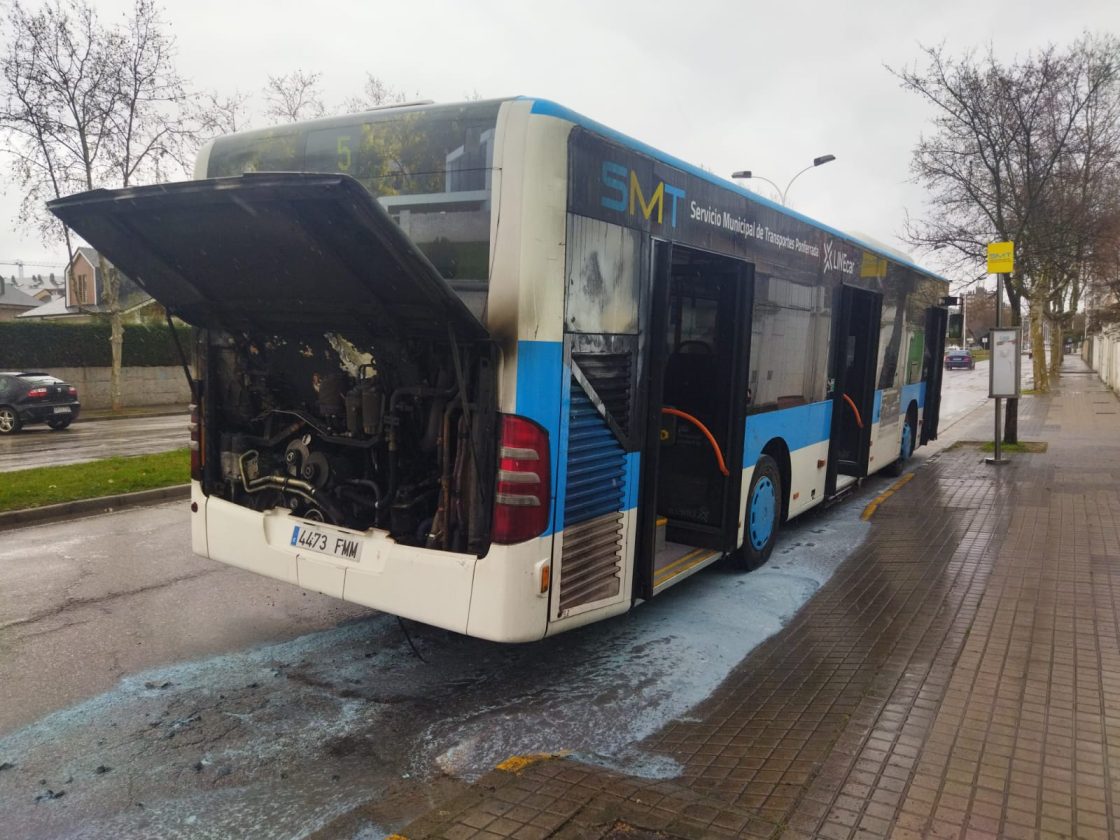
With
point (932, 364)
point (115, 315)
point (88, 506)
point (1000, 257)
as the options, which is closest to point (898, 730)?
point (88, 506)

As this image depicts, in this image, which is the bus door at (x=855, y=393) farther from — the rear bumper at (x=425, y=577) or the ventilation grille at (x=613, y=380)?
the rear bumper at (x=425, y=577)

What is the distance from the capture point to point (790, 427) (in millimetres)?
7309

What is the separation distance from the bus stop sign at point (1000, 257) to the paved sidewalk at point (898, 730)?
6.00m

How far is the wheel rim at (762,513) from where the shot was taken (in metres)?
6.74

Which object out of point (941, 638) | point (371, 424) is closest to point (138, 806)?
point (371, 424)

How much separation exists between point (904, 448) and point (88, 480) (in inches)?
460

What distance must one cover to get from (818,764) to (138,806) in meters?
2.95

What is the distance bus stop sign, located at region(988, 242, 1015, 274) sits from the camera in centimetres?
1211

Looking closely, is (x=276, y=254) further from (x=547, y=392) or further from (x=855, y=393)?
(x=855, y=393)

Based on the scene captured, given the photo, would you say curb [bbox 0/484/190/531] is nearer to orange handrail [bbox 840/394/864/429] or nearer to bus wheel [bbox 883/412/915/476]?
orange handrail [bbox 840/394/864/429]

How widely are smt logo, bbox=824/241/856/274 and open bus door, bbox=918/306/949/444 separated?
4.98 m

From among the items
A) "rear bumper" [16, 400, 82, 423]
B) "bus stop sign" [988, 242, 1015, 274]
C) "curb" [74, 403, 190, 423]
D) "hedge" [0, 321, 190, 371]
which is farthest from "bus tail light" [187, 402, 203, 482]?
"curb" [74, 403, 190, 423]

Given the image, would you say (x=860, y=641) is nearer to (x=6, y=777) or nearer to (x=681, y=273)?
(x=681, y=273)

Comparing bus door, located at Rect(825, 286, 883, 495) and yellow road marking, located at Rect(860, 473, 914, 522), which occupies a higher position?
bus door, located at Rect(825, 286, 883, 495)
